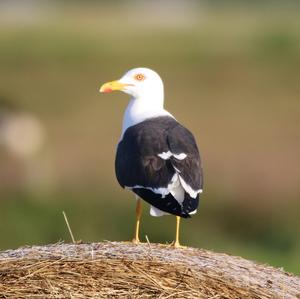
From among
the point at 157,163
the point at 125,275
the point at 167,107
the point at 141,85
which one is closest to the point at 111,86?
the point at 141,85

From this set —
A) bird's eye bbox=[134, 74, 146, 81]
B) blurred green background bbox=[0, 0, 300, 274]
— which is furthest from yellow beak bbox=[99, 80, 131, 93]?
blurred green background bbox=[0, 0, 300, 274]

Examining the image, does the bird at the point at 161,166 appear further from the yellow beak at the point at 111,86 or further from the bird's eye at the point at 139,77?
the bird's eye at the point at 139,77

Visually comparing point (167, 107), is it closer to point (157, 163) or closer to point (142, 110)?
point (142, 110)

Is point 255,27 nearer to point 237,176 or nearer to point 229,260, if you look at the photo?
point 237,176

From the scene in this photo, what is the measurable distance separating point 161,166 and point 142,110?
1217 mm

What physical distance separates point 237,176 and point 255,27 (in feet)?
82.4

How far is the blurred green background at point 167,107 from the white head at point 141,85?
3.56m

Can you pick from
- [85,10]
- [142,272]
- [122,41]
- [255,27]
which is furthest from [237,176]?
[85,10]

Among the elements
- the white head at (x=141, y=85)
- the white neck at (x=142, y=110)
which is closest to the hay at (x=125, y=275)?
the white neck at (x=142, y=110)

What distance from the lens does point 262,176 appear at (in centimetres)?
2005

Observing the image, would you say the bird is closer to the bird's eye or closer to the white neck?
the white neck

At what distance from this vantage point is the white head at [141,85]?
32.0 feet

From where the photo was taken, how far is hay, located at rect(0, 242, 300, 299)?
715 cm

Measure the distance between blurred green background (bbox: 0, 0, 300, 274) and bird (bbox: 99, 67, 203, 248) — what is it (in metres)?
4.24
